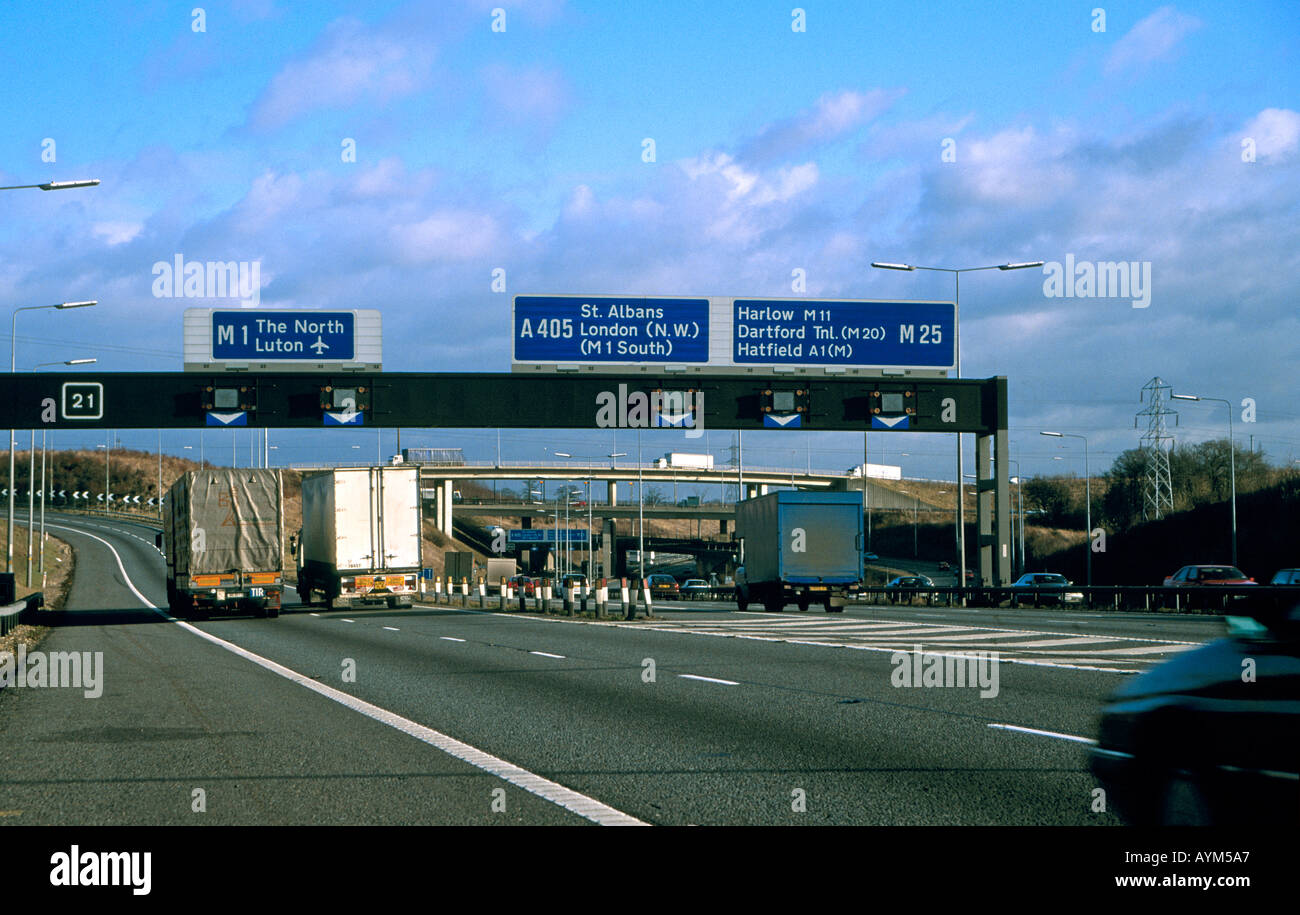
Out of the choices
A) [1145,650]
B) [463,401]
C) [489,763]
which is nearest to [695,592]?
[463,401]

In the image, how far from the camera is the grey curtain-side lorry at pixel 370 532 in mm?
38594

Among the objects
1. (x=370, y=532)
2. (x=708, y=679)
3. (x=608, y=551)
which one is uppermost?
(x=370, y=532)

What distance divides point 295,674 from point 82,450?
166 metres

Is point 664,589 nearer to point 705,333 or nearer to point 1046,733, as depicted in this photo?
point 705,333

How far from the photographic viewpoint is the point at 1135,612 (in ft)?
117

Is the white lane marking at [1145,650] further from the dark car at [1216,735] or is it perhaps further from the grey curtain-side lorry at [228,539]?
the grey curtain-side lorry at [228,539]

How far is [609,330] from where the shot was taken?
34219 mm

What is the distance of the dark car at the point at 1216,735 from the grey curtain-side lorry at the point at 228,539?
96.5ft

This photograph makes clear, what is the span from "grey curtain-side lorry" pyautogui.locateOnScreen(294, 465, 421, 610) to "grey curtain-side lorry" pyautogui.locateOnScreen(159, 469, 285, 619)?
4.87m

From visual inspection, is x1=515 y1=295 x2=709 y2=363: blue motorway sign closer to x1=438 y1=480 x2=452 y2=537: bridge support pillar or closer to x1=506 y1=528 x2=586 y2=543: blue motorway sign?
x1=438 y1=480 x2=452 y2=537: bridge support pillar

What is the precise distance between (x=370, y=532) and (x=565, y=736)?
97.1 feet

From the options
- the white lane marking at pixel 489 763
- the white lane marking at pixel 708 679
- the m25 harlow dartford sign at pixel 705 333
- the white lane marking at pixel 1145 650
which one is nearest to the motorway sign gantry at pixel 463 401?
the m25 harlow dartford sign at pixel 705 333
